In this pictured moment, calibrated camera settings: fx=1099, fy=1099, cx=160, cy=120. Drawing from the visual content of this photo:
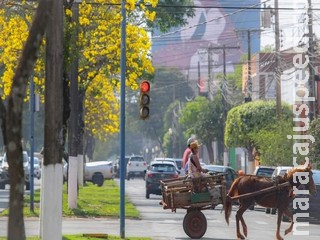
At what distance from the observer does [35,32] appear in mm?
13977

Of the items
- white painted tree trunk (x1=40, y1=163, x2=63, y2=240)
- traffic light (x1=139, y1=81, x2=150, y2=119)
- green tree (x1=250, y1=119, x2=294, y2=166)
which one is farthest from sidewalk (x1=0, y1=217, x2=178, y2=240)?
green tree (x1=250, y1=119, x2=294, y2=166)

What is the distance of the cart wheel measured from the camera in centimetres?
2492

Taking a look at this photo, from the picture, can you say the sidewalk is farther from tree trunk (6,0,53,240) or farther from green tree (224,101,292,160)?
green tree (224,101,292,160)

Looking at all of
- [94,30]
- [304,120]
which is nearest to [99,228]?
[94,30]

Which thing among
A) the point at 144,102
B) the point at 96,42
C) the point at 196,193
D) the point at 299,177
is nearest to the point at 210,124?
the point at 96,42

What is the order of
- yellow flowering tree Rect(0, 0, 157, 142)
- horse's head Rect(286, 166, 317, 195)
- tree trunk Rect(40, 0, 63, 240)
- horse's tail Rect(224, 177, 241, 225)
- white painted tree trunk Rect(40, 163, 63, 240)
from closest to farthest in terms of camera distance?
tree trunk Rect(40, 0, 63, 240)
white painted tree trunk Rect(40, 163, 63, 240)
horse's tail Rect(224, 177, 241, 225)
horse's head Rect(286, 166, 317, 195)
yellow flowering tree Rect(0, 0, 157, 142)

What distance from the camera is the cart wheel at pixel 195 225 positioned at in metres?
24.9

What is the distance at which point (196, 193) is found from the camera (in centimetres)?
2477

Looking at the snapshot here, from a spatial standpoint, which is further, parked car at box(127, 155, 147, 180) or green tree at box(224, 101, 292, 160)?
parked car at box(127, 155, 147, 180)

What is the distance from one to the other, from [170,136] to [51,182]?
10922 centimetres

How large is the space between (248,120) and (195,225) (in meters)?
41.0

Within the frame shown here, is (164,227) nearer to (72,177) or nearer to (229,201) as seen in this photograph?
(229,201)

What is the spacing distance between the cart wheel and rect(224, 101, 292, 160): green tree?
3784cm

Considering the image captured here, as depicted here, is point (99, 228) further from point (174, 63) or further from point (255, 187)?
point (174, 63)
